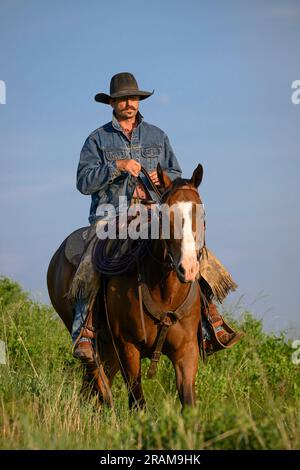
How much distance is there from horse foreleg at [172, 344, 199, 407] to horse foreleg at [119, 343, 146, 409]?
0.43 meters

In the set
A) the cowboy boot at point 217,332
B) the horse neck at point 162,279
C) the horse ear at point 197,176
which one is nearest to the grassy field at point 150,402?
the cowboy boot at point 217,332

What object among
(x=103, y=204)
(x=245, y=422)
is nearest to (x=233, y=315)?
(x=103, y=204)

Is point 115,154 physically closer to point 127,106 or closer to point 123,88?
point 127,106

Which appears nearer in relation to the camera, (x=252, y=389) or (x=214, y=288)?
(x=214, y=288)

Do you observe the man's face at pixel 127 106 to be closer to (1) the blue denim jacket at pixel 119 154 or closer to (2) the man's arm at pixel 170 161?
(1) the blue denim jacket at pixel 119 154

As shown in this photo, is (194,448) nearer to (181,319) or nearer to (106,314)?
(181,319)

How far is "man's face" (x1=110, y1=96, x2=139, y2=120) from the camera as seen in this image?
975cm

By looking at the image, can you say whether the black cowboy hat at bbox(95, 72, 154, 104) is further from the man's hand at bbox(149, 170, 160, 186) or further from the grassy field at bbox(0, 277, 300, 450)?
the grassy field at bbox(0, 277, 300, 450)

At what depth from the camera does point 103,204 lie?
973 cm

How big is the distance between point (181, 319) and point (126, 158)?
2040 mm

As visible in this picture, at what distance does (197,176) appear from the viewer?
26.8 feet

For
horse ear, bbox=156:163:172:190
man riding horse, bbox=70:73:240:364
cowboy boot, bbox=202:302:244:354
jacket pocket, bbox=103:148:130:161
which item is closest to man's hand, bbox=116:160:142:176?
man riding horse, bbox=70:73:240:364

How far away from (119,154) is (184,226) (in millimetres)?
2242

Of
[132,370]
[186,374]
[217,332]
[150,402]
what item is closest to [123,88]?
[217,332]
